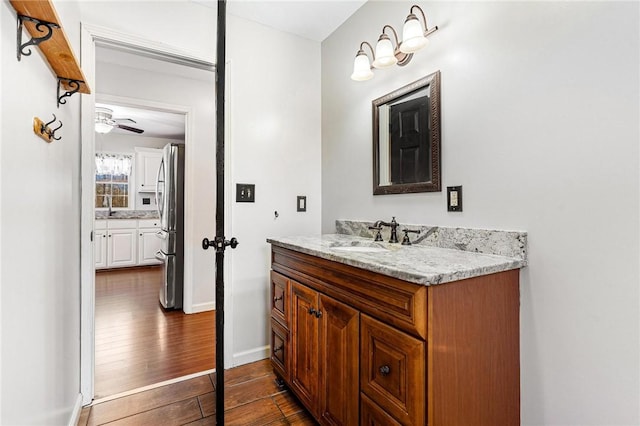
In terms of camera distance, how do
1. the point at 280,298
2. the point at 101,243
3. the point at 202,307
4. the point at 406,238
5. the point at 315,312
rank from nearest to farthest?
1. the point at 315,312
2. the point at 406,238
3. the point at 280,298
4. the point at 202,307
5. the point at 101,243

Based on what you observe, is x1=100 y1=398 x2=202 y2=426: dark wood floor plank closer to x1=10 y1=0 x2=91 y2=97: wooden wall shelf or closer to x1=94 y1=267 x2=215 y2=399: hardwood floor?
x1=94 y1=267 x2=215 y2=399: hardwood floor

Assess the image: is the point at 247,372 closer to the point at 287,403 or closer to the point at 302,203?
the point at 287,403

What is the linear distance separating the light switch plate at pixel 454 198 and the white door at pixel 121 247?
5.43 m

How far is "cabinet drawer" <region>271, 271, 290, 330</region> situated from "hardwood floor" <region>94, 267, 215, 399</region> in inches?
28.1

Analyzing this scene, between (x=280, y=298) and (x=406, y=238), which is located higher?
(x=406, y=238)

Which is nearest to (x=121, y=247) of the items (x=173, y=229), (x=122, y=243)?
(x=122, y=243)

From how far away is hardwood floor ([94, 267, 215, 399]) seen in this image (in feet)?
6.71

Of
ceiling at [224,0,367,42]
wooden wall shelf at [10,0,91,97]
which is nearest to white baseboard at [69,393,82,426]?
wooden wall shelf at [10,0,91,97]

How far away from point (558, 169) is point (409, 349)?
85 cm

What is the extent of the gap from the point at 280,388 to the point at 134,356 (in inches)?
46.2

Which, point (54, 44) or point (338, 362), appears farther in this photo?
point (338, 362)

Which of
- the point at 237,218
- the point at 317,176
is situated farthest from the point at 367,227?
the point at 237,218

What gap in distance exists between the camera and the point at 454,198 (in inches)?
60.1

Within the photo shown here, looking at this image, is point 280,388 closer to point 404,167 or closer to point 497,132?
point 404,167
